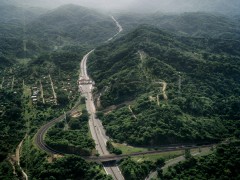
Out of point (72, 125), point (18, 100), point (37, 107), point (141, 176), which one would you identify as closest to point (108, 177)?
point (141, 176)

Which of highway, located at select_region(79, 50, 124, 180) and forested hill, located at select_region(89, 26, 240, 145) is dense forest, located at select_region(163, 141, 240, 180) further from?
highway, located at select_region(79, 50, 124, 180)

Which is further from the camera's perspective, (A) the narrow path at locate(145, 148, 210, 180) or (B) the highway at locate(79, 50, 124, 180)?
(B) the highway at locate(79, 50, 124, 180)

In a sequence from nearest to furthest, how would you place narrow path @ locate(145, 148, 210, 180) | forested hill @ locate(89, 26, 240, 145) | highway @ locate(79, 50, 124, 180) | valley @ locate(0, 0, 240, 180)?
narrow path @ locate(145, 148, 210, 180)
valley @ locate(0, 0, 240, 180)
highway @ locate(79, 50, 124, 180)
forested hill @ locate(89, 26, 240, 145)

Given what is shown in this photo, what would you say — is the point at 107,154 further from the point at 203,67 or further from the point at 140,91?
the point at 203,67

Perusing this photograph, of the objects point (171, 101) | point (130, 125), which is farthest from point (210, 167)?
point (171, 101)

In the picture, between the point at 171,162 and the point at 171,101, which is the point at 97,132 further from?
the point at 171,101

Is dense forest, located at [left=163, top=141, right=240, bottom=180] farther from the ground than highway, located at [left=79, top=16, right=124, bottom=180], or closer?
farther from the ground

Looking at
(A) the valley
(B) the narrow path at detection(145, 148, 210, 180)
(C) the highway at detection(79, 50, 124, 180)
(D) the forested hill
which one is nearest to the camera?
(B) the narrow path at detection(145, 148, 210, 180)

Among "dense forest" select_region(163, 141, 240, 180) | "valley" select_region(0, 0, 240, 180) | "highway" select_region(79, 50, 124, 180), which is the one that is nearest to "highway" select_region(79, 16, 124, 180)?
"highway" select_region(79, 50, 124, 180)

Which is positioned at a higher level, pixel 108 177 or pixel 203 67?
pixel 203 67

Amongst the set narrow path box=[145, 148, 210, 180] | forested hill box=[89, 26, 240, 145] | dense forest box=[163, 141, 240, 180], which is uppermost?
forested hill box=[89, 26, 240, 145]

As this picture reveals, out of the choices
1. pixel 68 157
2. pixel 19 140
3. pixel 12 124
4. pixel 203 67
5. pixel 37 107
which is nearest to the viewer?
pixel 68 157
